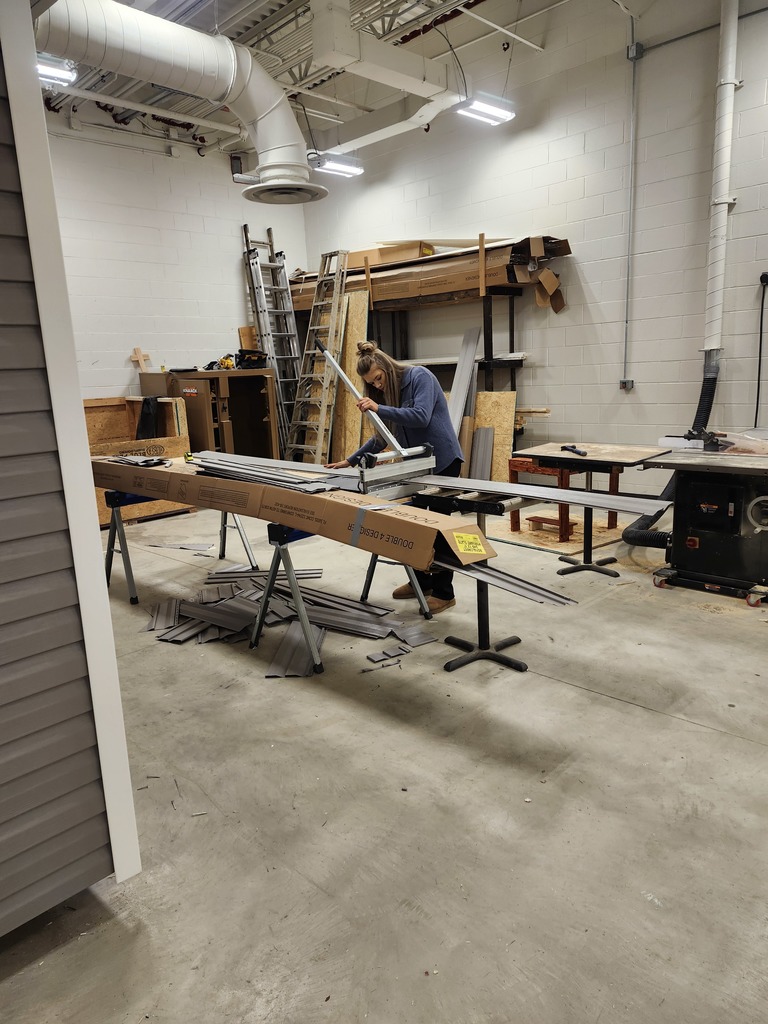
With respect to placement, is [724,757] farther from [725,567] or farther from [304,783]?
[725,567]

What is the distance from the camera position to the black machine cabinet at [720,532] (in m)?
3.38

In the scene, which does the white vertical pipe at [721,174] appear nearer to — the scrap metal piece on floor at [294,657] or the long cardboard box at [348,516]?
the long cardboard box at [348,516]

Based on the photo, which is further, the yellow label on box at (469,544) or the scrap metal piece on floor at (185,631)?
the scrap metal piece on floor at (185,631)

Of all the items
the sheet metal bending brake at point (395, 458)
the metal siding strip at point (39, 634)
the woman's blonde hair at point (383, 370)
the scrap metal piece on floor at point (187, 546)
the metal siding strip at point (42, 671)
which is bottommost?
the scrap metal piece on floor at point (187, 546)

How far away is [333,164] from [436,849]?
633 centimetres

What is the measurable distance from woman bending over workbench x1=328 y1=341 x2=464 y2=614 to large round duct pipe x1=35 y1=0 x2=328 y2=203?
92.0 inches

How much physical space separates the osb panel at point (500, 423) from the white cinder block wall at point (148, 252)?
129 inches

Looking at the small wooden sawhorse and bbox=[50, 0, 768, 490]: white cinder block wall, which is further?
bbox=[50, 0, 768, 490]: white cinder block wall

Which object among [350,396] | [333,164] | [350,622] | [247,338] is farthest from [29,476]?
[247,338]

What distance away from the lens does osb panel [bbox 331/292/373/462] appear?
22.2 ft

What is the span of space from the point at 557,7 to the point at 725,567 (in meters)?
4.78

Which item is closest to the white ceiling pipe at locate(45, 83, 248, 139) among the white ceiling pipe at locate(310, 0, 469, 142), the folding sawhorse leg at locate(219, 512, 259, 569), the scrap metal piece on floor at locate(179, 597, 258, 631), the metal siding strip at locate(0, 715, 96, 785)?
the white ceiling pipe at locate(310, 0, 469, 142)

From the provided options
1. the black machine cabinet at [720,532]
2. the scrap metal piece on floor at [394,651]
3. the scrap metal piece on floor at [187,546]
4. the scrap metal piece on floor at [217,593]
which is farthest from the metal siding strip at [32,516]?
the scrap metal piece on floor at [187,546]

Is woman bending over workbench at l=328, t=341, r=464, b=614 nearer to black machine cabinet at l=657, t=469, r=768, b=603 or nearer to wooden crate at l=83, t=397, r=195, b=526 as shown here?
black machine cabinet at l=657, t=469, r=768, b=603
